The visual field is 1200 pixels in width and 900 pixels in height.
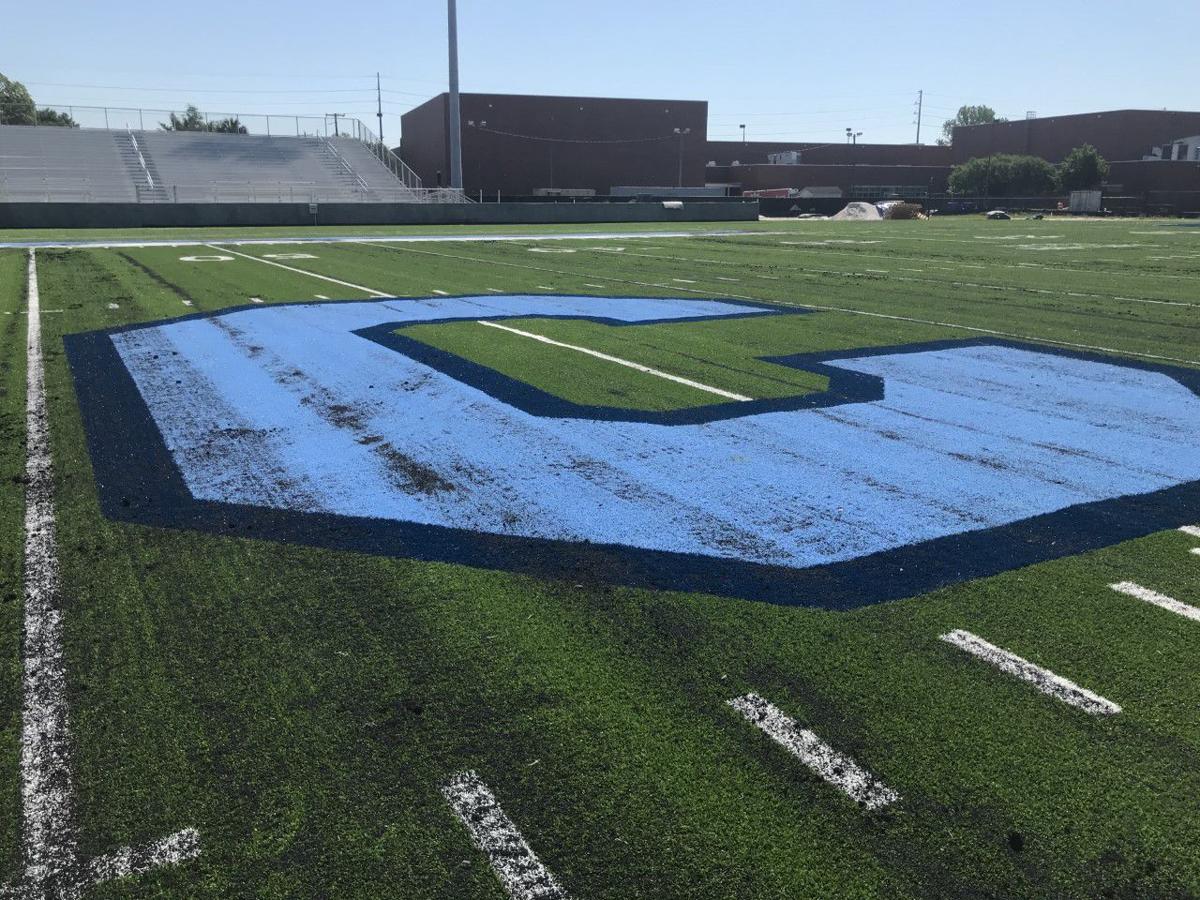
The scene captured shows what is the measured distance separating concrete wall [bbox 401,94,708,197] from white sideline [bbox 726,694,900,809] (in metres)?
68.3

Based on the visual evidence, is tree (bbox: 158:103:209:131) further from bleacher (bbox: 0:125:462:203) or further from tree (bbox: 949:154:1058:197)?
tree (bbox: 949:154:1058:197)

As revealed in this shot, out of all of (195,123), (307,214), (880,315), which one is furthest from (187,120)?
(880,315)

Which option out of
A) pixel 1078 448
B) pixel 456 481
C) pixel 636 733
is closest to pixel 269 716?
pixel 636 733

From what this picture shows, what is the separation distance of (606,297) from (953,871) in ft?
38.0

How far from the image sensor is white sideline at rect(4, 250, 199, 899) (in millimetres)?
2375

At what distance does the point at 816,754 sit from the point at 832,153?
105 m

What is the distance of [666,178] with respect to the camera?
7444cm

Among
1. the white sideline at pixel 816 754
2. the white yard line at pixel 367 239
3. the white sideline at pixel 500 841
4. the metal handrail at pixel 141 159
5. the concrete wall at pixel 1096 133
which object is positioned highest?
the concrete wall at pixel 1096 133

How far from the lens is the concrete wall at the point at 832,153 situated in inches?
3900

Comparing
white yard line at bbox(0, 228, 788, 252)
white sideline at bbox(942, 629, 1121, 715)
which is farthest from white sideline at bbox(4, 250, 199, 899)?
white yard line at bbox(0, 228, 788, 252)

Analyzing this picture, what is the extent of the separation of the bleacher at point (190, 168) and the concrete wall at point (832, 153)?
165ft

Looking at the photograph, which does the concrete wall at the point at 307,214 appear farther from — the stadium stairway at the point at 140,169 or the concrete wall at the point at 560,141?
the concrete wall at the point at 560,141

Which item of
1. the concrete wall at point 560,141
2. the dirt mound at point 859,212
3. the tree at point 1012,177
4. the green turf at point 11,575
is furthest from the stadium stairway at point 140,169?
the tree at point 1012,177

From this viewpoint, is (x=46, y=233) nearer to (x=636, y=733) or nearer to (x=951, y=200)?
(x=636, y=733)
